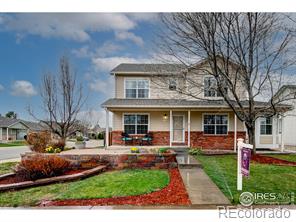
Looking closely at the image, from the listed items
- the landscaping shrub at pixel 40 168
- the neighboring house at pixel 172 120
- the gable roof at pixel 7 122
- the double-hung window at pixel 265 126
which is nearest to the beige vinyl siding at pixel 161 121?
the neighboring house at pixel 172 120

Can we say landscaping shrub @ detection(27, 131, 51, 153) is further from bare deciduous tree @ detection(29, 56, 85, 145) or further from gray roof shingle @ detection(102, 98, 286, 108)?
gray roof shingle @ detection(102, 98, 286, 108)

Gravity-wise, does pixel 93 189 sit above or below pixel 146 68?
below

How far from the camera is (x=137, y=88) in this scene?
1711cm

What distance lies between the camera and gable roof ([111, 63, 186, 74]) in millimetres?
13684

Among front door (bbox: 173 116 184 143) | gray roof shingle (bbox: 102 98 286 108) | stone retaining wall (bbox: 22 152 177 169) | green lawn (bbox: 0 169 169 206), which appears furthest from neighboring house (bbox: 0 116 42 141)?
green lawn (bbox: 0 169 169 206)

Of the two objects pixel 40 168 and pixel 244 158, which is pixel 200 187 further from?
pixel 40 168

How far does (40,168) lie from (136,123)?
980cm

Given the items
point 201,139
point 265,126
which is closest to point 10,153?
point 201,139

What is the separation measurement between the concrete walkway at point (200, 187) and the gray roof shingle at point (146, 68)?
6.51 meters

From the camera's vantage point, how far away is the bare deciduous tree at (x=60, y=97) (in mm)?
15930

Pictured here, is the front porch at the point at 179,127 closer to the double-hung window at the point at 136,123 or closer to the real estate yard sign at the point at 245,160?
the double-hung window at the point at 136,123

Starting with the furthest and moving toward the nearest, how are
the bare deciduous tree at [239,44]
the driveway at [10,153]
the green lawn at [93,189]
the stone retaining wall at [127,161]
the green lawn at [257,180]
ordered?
the driveway at [10,153] < the bare deciduous tree at [239,44] < the stone retaining wall at [127,161] < the green lawn at [257,180] < the green lawn at [93,189]
